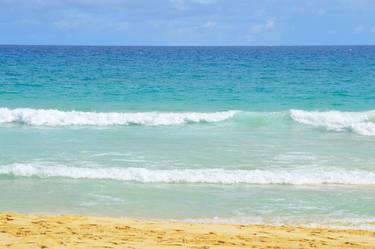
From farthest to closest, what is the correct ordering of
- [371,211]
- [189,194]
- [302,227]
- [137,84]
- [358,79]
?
1. [358,79]
2. [137,84]
3. [189,194]
4. [371,211]
5. [302,227]

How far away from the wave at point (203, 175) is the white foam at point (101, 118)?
949cm

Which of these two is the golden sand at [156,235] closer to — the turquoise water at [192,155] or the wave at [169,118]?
the turquoise water at [192,155]

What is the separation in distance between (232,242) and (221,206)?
127 inches

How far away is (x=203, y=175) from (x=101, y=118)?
1138 centimetres

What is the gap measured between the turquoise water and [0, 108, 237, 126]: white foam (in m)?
0.06

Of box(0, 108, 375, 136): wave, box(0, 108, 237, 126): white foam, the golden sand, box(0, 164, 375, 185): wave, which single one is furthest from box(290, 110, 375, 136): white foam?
the golden sand

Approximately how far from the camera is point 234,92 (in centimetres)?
3612

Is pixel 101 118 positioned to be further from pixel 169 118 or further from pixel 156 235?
pixel 156 235

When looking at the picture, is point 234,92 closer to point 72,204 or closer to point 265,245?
point 72,204

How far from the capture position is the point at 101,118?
25.1 meters

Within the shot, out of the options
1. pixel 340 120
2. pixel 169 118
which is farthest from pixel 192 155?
pixel 340 120

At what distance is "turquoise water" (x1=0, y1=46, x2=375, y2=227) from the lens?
1220 cm

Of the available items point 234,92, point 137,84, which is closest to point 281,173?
point 234,92

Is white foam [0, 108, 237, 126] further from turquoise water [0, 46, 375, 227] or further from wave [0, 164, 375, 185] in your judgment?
wave [0, 164, 375, 185]
